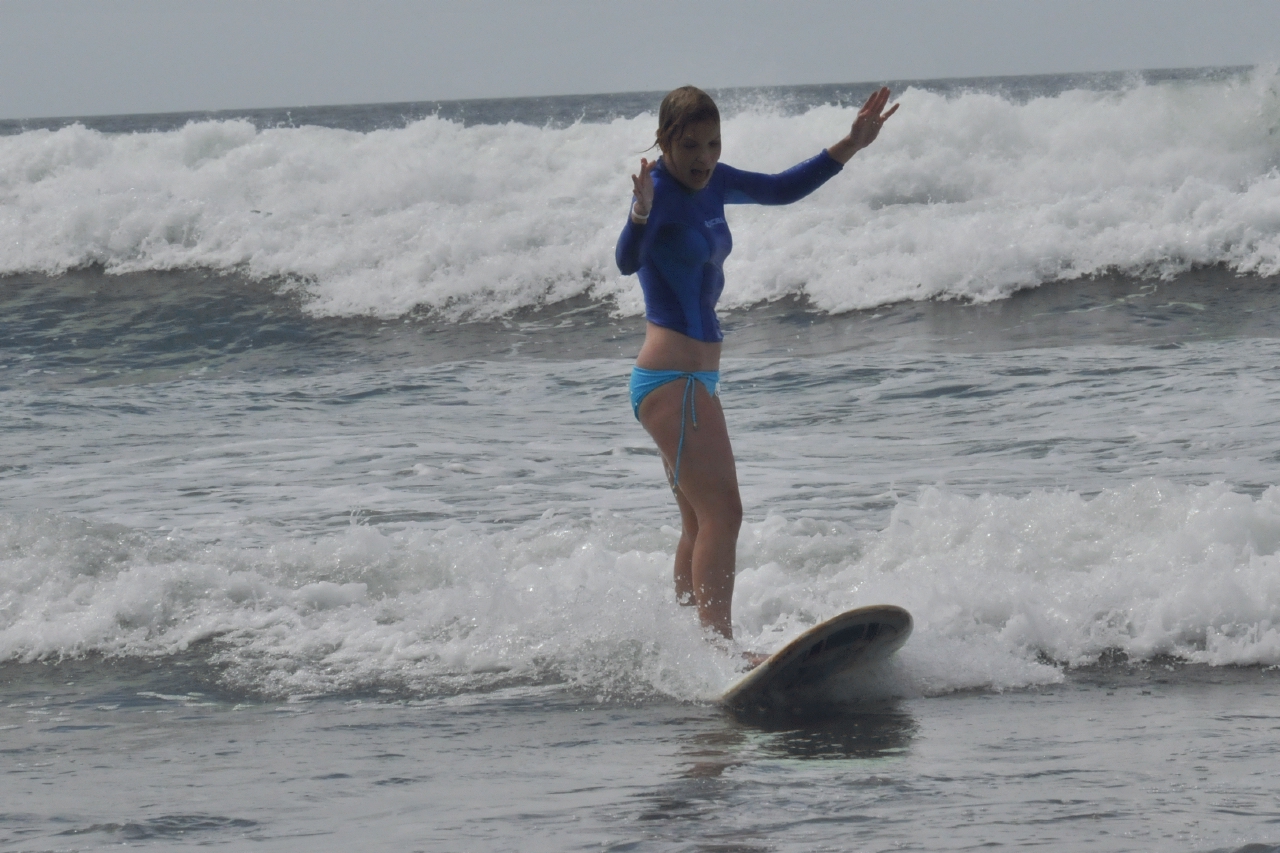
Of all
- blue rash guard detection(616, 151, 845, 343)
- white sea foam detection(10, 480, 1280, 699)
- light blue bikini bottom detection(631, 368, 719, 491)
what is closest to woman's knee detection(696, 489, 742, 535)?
light blue bikini bottom detection(631, 368, 719, 491)

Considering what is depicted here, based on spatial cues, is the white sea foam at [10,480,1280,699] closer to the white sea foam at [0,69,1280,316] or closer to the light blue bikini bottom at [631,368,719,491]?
the light blue bikini bottom at [631,368,719,491]

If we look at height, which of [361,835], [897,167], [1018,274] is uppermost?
[897,167]

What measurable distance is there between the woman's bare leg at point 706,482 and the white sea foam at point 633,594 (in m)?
0.16

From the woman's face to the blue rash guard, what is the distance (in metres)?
0.03

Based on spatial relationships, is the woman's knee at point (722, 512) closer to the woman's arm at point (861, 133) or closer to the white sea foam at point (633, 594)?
the white sea foam at point (633, 594)

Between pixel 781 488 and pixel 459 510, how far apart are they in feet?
4.90

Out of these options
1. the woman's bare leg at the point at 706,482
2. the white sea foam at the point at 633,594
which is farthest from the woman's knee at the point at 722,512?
the white sea foam at the point at 633,594

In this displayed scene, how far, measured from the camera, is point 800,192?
433cm

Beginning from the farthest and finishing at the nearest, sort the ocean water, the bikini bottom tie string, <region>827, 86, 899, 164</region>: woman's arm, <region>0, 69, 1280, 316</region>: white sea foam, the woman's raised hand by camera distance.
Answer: <region>0, 69, 1280, 316</region>: white sea foam
<region>827, 86, 899, 164</region>: woman's arm
the bikini bottom tie string
the woman's raised hand
the ocean water

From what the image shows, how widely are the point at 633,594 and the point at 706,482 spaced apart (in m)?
0.77

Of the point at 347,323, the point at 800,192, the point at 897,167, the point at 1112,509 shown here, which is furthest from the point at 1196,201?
the point at 800,192

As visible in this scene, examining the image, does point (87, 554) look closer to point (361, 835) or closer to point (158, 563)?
point (158, 563)

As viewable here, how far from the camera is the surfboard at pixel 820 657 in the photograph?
12.6 feet

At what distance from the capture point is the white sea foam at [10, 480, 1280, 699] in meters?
4.38
